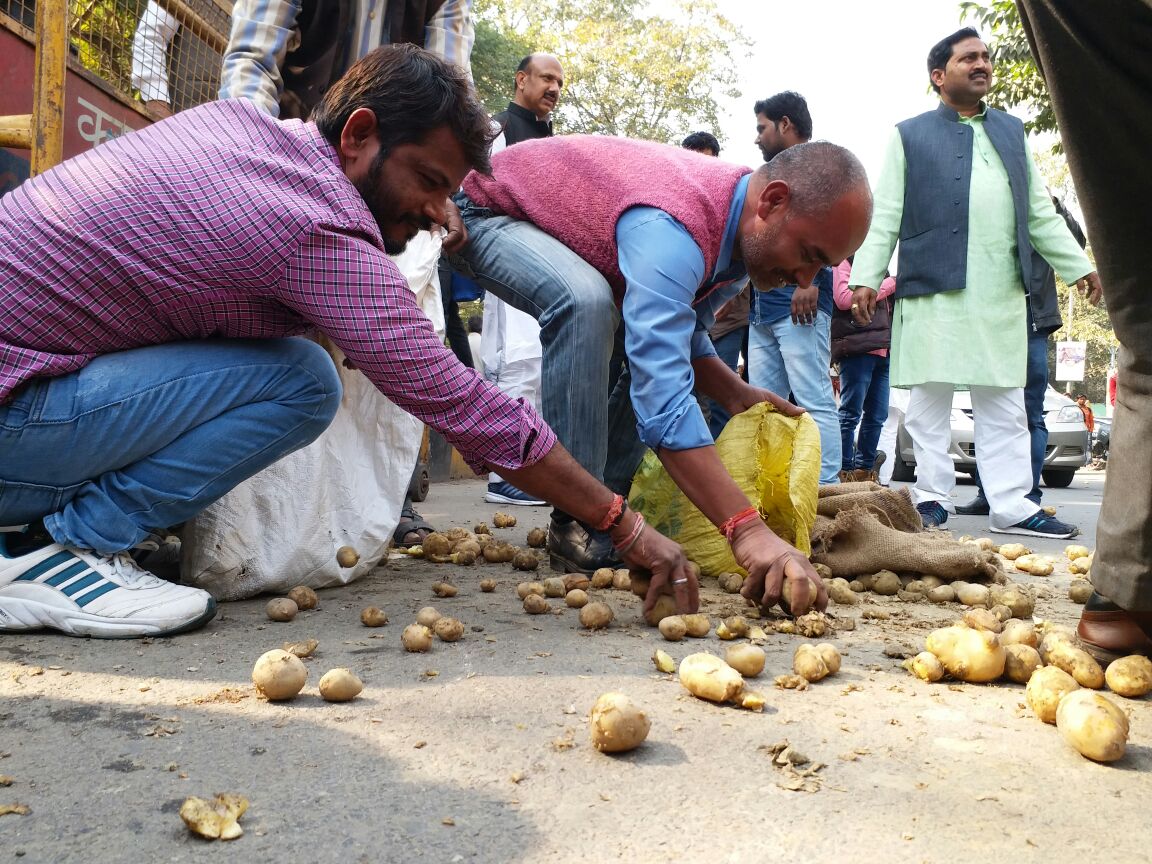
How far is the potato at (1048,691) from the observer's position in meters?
1.72

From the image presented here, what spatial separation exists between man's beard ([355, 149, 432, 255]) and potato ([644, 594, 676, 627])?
104 cm

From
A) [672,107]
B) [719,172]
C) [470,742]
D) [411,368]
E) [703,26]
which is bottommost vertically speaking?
[470,742]

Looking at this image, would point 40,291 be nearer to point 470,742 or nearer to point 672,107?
point 470,742

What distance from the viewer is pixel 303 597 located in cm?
251

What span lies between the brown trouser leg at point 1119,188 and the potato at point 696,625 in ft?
2.70

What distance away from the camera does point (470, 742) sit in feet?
5.14

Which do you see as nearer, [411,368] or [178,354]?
[411,368]

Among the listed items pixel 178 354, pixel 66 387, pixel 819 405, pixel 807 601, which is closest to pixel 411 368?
pixel 178 354

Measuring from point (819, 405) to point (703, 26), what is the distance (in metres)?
21.9

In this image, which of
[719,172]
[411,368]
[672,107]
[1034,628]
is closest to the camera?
[411,368]

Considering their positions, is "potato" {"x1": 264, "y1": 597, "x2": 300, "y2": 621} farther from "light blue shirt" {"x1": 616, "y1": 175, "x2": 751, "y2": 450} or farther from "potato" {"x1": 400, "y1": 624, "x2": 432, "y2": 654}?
"light blue shirt" {"x1": 616, "y1": 175, "x2": 751, "y2": 450}

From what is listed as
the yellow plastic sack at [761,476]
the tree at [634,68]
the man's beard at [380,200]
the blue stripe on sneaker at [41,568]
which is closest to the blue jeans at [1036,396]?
the yellow plastic sack at [761,476]

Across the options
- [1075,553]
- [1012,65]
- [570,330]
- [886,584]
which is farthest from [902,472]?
[570,330]

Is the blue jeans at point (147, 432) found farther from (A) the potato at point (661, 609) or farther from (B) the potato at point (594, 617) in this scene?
(A) the potato at point (661, 609)
